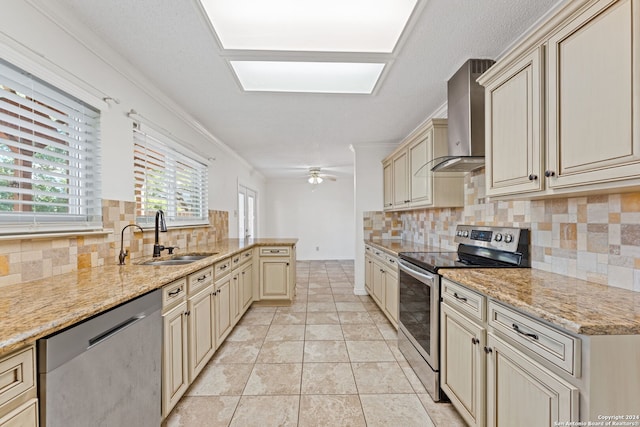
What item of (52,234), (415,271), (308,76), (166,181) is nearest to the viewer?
(52,234)

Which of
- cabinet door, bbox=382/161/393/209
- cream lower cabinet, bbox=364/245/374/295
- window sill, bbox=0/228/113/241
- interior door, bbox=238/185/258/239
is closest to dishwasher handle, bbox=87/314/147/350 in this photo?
window sill, bbox=0/228/113/241

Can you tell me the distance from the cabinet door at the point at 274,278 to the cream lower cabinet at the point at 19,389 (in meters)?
2.91

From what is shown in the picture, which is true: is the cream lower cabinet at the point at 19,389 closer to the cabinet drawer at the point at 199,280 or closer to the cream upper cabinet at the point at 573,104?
the cabinet drawer at the point at 199,280

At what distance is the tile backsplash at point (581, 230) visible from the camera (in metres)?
1.27

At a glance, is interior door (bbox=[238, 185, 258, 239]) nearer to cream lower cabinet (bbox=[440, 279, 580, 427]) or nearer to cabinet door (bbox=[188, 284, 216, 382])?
cabinet door (bbox=[188, 284, 216, 382])

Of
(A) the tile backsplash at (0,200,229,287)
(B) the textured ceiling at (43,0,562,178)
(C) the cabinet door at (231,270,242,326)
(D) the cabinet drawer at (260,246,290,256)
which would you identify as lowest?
(C) the cabinet door at (231,270,242,326)

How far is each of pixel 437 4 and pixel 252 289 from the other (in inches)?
135

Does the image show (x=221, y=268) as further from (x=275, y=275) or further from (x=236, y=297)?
(x=275, y=275)

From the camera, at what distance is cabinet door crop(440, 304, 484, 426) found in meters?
1.39

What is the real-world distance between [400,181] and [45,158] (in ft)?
10.7

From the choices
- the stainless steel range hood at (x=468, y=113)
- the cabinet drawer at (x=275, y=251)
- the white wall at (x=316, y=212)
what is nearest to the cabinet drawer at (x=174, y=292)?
the cabinet drawer at (x=275, y=251)

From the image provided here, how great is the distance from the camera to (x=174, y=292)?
5.49 ft

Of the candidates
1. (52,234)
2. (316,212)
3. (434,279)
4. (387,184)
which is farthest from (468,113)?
(316,212)

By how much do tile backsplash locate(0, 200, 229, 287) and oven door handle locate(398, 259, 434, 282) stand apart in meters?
2.17
